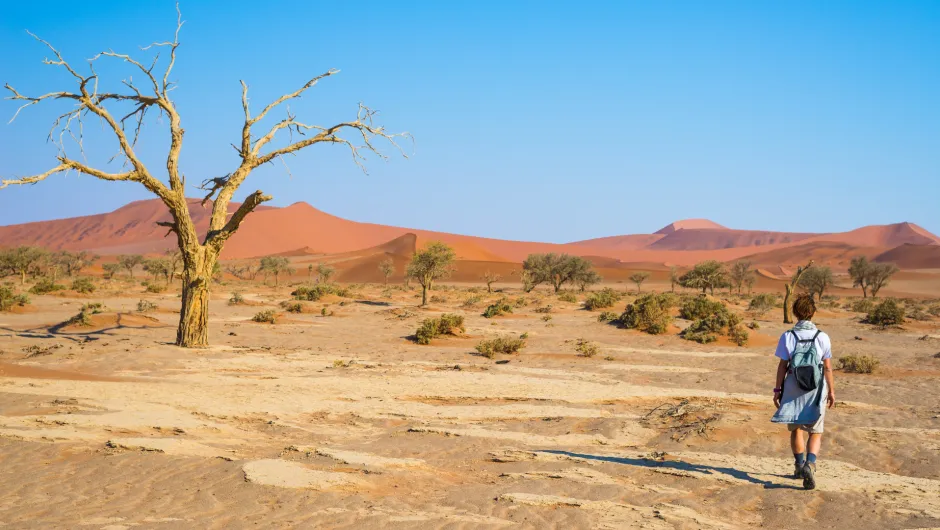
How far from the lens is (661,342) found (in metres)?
22.5

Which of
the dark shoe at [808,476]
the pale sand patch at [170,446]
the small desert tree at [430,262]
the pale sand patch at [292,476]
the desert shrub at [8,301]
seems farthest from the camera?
the small desert tree at [430,262]

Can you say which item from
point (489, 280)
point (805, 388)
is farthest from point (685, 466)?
point (489, 280)

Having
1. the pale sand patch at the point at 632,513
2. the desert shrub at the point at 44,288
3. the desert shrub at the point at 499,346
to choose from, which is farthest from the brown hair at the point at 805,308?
the desert shrub at the point at 44,288

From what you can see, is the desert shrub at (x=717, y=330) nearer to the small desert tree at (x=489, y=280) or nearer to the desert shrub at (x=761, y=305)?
the desert shrub at (x=761, y=305)

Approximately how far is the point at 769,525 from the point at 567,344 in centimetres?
1531

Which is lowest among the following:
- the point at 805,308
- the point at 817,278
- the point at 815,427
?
the point at 815,427

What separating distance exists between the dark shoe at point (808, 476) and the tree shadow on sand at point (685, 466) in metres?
0.12

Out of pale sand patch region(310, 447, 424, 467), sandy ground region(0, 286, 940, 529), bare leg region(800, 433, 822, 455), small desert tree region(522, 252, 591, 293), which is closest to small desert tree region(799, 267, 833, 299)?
small desert tree region(522, 252, 591, 293)

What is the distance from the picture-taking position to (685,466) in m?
7.52

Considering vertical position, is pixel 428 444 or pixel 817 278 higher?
pixel 817 278

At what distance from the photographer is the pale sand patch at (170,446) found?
284 inches

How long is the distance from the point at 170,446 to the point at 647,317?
68.6 feet

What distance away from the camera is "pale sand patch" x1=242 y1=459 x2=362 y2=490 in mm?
6246

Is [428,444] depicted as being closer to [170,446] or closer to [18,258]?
[170,446]
